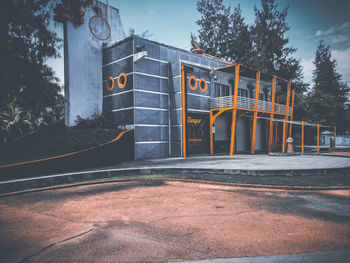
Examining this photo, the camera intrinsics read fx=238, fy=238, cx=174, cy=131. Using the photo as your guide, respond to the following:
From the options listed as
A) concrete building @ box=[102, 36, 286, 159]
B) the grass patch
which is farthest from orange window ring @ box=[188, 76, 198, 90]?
the grass patch

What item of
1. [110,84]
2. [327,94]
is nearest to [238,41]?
[327,94]

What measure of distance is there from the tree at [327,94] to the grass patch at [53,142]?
95.6 feet

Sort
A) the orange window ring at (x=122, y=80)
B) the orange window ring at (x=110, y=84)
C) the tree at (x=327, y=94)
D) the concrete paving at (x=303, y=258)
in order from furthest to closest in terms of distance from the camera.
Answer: the tree at (x=327, y=94), the orange window ring at (x=110, y=84), the orange window ring at (x=122, y=80), the concrete paving at (x=303, y=258)

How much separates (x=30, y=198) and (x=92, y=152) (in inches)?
230

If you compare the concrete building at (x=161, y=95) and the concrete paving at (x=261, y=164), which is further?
the concrete building at (x=161, y=95)

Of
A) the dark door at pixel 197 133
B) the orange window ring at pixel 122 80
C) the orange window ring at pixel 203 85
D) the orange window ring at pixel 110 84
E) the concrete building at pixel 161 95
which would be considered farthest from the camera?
the orange window ring at pixel 203 85

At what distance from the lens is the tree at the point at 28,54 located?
1052cm

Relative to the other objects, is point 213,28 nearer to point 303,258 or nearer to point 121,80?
point 121,80

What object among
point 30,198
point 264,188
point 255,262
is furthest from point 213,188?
point 30,198

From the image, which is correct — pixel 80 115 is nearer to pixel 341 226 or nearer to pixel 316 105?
pixel 341 226

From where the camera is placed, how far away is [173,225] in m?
4.11

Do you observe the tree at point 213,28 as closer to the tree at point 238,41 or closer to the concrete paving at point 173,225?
the tree at point 238,41

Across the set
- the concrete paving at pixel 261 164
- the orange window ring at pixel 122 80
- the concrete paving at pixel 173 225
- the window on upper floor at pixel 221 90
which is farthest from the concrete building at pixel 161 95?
the concrete paving at pixel 173 225

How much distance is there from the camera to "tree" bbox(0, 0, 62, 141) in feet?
34.5
